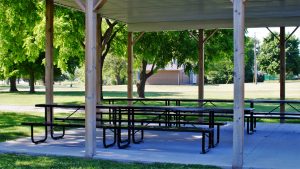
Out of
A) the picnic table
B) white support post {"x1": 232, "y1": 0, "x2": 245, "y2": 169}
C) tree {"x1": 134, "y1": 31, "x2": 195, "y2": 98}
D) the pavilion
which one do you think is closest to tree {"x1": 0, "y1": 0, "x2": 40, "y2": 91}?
the pavilion

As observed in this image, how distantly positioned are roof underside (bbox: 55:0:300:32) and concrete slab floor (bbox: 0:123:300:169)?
11.5ft

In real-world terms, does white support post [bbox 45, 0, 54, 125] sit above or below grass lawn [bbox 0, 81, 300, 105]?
above

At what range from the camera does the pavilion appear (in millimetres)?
7578

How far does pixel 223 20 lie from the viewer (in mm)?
14617

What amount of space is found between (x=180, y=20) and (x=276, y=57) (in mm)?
63655

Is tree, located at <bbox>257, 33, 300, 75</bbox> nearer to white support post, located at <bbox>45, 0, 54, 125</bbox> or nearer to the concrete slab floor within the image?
the concrete slab floor

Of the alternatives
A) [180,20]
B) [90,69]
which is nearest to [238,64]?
[90,69]

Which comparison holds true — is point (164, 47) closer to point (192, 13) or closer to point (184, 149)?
point (192, 13)

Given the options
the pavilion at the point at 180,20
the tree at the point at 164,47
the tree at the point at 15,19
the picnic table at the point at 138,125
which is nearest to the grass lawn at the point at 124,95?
the tree at the point at 164,47

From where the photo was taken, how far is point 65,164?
784cm

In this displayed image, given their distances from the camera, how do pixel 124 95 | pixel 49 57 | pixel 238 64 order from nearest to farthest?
1. pixel 238 64
2. pixel 49 57
3. pixel 124 95

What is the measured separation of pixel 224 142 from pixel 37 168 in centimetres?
489

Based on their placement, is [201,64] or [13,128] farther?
[201,64]

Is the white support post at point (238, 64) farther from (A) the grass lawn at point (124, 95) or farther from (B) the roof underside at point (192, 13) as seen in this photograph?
(A) the grass lawn at point (124, 95)
